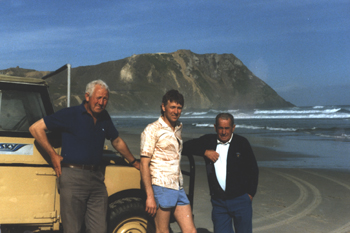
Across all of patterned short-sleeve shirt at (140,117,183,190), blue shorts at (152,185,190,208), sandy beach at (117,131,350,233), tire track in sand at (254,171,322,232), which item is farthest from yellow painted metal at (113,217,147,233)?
tire track in sand at (254,171,322,232)

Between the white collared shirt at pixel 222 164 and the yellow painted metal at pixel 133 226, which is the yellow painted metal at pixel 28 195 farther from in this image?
the white collared shirt at pixel 222 164

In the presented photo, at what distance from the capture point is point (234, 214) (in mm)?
3314

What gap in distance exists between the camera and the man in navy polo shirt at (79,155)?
3.13 meters

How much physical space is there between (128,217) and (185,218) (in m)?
0.67

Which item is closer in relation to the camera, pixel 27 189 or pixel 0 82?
pixel 27 189

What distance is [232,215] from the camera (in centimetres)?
335

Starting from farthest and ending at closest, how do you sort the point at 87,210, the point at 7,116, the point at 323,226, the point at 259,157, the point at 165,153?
the point at 259,157 < the point at 323,226 < the point at 7,116 < the point at 87,210 < the point at 165,153

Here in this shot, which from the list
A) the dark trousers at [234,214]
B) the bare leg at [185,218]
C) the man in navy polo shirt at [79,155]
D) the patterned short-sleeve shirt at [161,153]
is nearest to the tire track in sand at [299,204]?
the dark trousers at [234,214]

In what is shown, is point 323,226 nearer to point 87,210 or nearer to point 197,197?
point 197,197

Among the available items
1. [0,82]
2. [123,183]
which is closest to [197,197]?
[123,183]

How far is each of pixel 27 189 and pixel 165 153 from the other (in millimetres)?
1329

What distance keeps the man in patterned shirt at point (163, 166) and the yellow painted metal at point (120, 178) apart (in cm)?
58

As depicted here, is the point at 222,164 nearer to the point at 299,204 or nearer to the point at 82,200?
the point at 82,200

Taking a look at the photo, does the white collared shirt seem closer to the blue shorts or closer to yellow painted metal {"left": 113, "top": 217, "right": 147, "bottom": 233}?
the blue shorts
